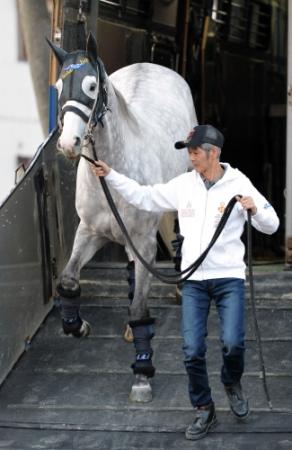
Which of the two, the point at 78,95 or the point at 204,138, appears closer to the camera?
the point at 204,138

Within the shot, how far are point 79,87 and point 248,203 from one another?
4.00ft

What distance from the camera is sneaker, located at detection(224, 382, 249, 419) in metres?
5.40

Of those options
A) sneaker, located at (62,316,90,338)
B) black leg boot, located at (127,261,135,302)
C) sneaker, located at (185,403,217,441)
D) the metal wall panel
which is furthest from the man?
the metal wall panel

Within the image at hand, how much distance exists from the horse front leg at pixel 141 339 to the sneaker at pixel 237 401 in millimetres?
660

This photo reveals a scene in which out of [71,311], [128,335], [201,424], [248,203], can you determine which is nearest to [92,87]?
[248,203]

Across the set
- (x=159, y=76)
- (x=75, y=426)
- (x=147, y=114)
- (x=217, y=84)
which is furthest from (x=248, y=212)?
(x=217, y=84)

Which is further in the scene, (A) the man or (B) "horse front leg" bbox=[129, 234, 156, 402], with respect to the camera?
(B) "horse front leg" bbox=[129, 234, 156, 402]

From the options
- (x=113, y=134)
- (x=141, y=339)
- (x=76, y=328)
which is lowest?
(x=76, y=328)

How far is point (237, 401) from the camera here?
5418mm

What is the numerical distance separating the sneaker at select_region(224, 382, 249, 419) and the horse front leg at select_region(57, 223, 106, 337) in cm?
129

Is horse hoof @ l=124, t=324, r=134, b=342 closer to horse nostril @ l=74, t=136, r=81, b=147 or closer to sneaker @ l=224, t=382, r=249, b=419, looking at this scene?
sneaker @ l=224, t=382, r=249, b=419

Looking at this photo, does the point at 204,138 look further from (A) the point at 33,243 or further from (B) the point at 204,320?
(A) the point at 33,243

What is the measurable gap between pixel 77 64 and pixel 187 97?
2.49 metres

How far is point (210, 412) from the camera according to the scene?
5.35 m
